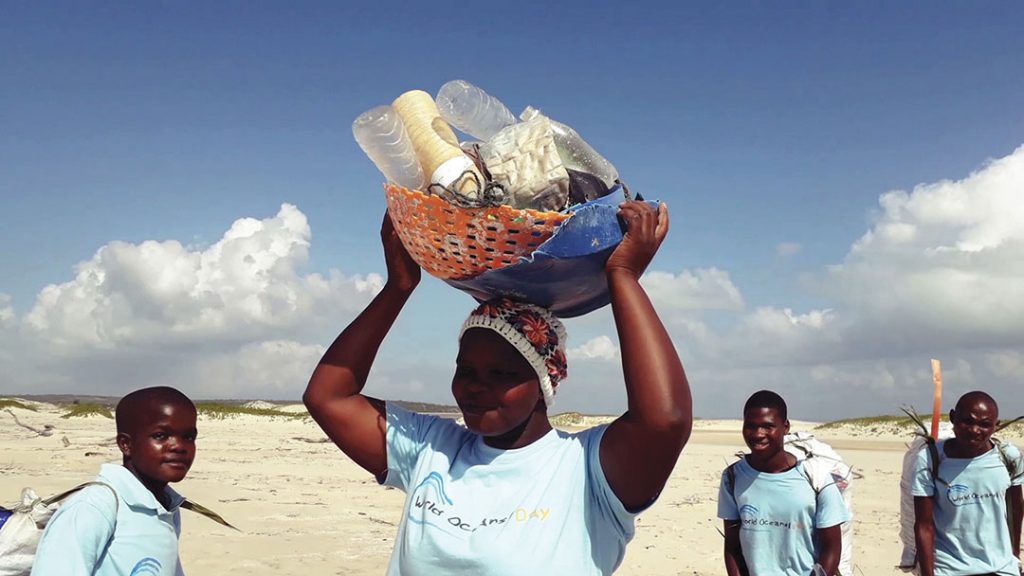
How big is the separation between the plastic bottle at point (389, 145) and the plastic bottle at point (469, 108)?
0.54 feet

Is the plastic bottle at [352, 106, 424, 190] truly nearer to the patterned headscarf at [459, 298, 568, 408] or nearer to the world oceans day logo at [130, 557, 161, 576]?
the patterned headscarf at [459, 298, 568, 408]

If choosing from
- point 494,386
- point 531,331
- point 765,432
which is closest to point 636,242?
point 531,331

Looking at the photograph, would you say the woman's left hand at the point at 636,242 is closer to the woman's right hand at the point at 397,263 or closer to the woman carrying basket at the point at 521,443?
the woman carrying basket at the point at 521,443

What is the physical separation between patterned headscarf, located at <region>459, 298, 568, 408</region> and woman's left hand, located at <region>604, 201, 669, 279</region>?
0.32 metres

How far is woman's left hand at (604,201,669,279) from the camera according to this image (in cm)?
218

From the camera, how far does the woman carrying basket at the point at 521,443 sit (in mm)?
2113

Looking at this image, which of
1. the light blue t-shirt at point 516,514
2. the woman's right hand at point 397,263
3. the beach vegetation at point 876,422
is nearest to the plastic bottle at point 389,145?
the woman's right hand at point 397,263

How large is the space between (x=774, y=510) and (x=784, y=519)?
69 mm

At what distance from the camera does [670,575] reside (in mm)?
8789

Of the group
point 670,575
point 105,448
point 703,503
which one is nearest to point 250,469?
point 105,448

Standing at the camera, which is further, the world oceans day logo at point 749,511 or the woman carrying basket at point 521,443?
the world oceans day logo at point 749,511

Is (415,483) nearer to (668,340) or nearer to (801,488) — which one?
(668,340)

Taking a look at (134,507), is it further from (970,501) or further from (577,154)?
(970,501)

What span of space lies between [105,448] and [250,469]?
401cm
